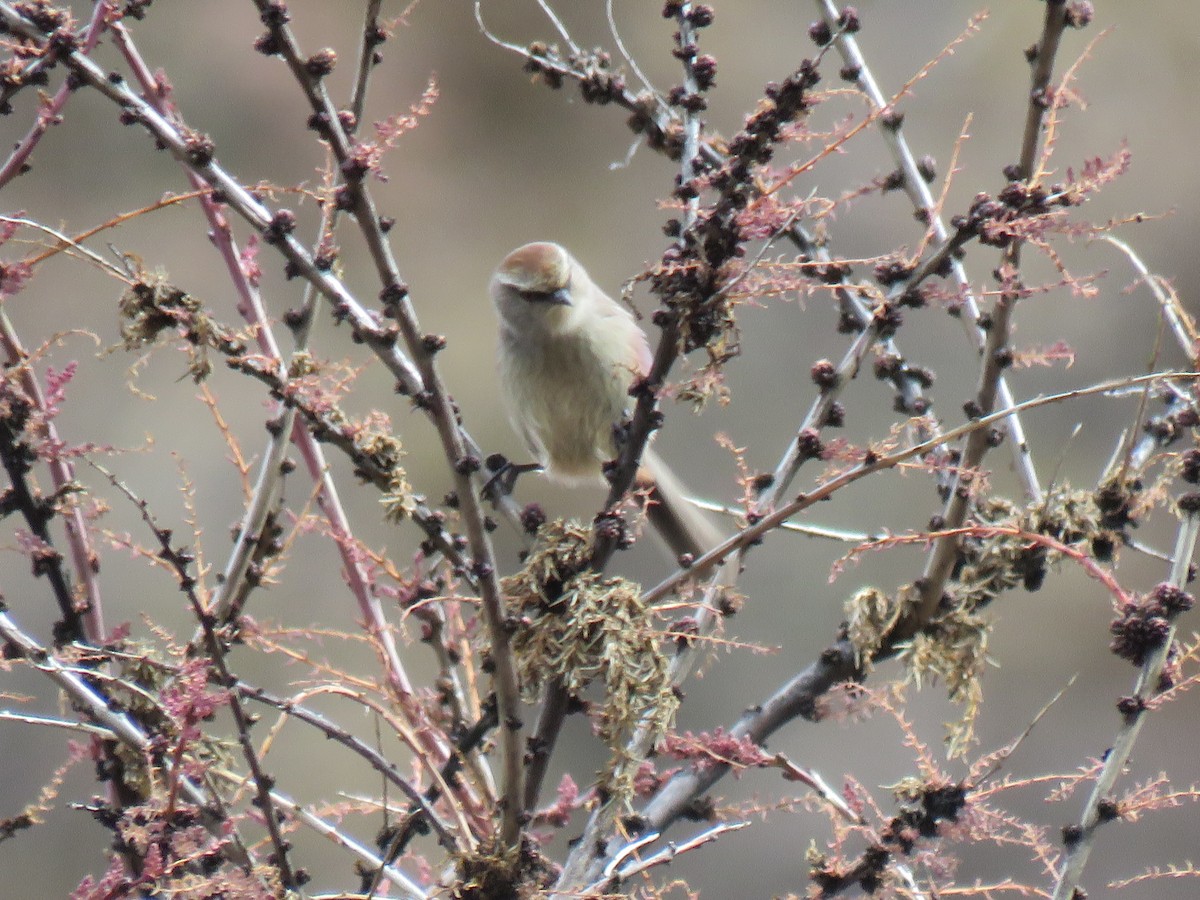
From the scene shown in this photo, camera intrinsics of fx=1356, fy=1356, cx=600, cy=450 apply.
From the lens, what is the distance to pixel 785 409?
694 cm

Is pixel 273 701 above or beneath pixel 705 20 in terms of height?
beneath

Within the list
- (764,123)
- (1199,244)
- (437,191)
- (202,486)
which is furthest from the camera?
(437,191)

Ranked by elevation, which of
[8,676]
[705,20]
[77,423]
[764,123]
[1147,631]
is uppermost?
[77,423]

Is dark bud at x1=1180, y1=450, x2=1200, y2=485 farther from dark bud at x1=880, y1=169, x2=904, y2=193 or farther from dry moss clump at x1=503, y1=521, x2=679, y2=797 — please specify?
dry moss clump at x1=503, y1=521, x2=679, y2=797

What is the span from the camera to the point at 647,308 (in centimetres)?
571

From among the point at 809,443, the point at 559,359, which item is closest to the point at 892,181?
the point at 809,443

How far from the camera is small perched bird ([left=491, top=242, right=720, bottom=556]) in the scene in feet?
8.95

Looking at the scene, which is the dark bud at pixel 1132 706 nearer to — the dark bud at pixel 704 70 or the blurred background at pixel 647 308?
the dark bud at pixel 704 70

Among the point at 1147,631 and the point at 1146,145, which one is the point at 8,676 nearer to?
the point at 1147,631

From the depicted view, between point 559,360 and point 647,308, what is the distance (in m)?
3.00

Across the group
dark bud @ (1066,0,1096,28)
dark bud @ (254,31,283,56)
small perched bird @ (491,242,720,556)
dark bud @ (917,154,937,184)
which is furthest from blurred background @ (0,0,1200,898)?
dark bud @ (254,31,283,56)

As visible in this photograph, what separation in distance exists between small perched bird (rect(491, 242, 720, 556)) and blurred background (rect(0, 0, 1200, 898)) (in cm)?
282

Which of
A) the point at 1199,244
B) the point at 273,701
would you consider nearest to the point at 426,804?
the point at 273,701

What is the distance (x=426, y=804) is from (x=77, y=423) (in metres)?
6.54
